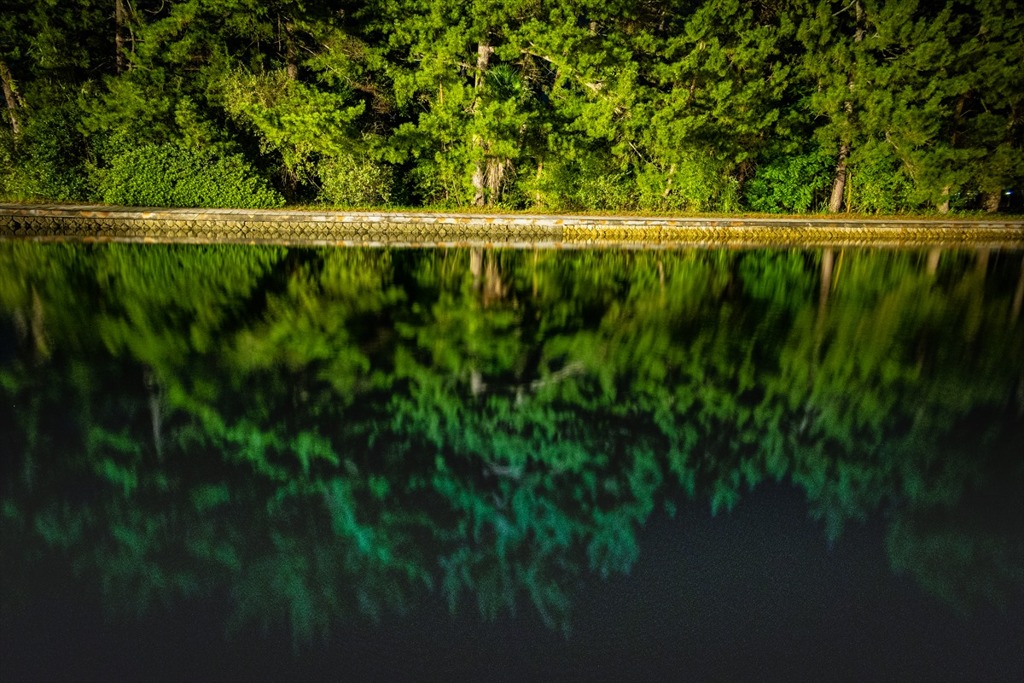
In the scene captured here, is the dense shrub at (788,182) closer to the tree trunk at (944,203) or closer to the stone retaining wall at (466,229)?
the stone retaining wall at (466,229)

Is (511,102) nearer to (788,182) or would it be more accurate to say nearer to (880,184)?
(788,182)

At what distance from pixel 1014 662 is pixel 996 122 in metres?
28.8

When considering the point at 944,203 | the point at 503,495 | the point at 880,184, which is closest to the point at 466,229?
the point at 880,184

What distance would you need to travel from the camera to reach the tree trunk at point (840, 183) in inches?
1053

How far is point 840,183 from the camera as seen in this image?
2720 cm

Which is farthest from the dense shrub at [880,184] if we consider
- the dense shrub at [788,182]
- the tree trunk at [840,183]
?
the dense shrub at [788,182]

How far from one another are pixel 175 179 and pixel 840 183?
24995 mm

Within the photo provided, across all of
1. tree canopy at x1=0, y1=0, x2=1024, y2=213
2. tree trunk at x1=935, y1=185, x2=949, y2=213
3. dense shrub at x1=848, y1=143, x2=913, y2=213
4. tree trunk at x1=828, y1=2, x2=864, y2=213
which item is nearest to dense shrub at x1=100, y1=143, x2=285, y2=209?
tree canopy at x1=0, y1=0, x2=1024, y2=213

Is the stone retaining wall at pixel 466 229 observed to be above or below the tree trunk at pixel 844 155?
below

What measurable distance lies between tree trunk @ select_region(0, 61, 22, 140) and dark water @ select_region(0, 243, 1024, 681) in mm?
17152

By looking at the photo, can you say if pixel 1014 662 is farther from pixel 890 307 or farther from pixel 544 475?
pixel 890 307

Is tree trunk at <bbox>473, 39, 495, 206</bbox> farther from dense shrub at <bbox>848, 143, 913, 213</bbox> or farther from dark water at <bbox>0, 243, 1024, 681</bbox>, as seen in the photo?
dark water at <bbox>0, 243, 1024, 681</bbox>

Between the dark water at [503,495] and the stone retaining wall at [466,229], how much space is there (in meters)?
10.2

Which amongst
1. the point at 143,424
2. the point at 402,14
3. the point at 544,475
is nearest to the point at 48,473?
the point at 143,424
